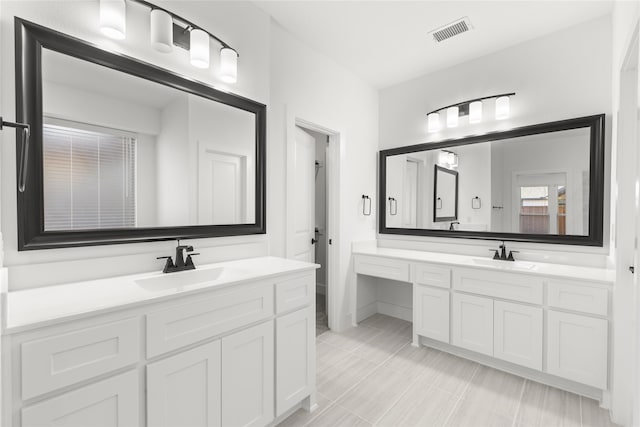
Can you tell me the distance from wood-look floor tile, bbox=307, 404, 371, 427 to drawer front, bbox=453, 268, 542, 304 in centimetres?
131

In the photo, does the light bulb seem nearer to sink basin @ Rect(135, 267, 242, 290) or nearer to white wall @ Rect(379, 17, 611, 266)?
sink basin @ Rect(135, 267, 242, 290)

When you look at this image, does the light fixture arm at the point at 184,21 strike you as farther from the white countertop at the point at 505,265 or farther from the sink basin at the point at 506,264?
the sink basin at the point at 506,264

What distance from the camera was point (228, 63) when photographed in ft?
6.31

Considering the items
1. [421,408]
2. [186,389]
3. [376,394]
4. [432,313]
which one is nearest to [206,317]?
[186,389]

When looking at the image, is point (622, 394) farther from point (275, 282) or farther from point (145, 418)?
point (145, 418)

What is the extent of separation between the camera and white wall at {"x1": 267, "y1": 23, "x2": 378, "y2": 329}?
2.44 metres

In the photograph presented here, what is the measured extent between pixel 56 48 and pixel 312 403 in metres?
2.33

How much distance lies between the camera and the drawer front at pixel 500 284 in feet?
6.98

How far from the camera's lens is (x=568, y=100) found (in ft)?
7.96

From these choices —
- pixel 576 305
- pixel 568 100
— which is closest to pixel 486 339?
pixel 576 305

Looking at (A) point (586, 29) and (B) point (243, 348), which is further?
(A) point (586, 29)

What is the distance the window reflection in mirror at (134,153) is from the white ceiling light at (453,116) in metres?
2.03

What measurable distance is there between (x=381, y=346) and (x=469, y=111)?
241cm

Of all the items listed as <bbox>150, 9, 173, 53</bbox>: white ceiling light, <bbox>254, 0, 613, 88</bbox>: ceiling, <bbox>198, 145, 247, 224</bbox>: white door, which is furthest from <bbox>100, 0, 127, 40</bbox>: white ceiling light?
<bbox>254, 0, 613, 88</bbox>: ceiling
